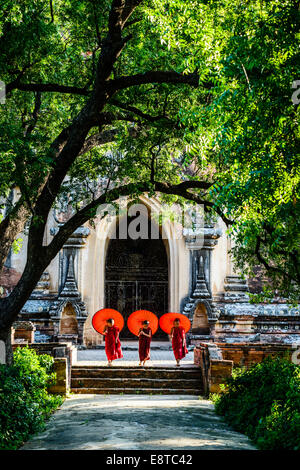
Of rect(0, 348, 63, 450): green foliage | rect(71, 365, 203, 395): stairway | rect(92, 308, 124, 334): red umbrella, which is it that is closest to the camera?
rect(0, 348, 63, 450): green foliage

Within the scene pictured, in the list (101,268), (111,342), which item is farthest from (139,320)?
(101,268)

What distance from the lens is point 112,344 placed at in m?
14.6

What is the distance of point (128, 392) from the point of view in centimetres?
1330

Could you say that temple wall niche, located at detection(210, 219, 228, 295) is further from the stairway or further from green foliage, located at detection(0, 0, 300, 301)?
green foliage, located at detection(0, 0, 300, 301)

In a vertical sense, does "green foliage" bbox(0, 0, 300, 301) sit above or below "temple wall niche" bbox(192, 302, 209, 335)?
above

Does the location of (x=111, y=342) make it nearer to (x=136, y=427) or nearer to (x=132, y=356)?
(x=132, y=356)

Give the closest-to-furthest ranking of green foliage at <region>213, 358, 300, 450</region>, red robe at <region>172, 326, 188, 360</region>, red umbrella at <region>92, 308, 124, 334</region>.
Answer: green foliage at <region>213, 358, 300, 450</region>
red robe at <region>172, 326, 188, 360</region>
red umbrella at <region>92, 308, 124, 334</region>

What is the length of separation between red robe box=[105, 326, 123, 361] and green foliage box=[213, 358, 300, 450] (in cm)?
347

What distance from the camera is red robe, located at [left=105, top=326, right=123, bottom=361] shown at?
47.6ft

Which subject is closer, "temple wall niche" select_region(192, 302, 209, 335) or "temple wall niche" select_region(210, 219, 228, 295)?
"temple wall niche" select_region(192, 302, 209, 335)

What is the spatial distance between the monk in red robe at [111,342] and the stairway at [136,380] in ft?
1.61

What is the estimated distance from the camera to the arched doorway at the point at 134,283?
19750 millimetres

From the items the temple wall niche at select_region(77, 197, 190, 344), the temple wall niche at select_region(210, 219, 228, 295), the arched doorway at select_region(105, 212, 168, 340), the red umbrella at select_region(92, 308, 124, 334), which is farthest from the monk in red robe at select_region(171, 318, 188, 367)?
the arched doorway at select_region(105, 212, 168, 340)
